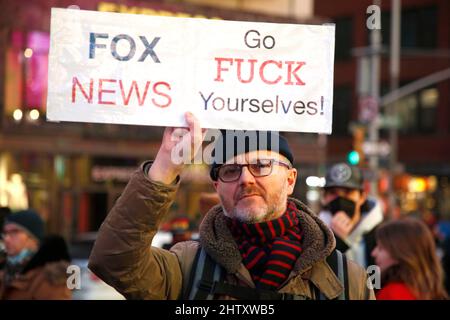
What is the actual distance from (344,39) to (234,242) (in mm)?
33900

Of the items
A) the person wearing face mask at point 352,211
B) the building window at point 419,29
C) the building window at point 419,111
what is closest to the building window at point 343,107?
the building window at point 419,111

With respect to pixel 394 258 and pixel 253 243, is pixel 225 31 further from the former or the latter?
pixel 394 258

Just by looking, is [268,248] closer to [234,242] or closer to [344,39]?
[234,242]

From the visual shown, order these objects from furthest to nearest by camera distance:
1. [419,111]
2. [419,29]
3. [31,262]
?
[419,111], [419,29], [31,262]

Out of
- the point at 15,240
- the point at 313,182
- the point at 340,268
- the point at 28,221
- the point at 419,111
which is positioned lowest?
the point at 15,240

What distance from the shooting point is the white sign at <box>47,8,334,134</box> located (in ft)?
9.36

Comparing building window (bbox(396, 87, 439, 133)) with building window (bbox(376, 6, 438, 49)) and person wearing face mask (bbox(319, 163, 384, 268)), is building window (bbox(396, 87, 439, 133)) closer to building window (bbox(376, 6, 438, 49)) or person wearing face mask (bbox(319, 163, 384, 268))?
building window (bbox(376, 6, 438, 49))

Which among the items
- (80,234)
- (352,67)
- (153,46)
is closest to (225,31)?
(153,46)

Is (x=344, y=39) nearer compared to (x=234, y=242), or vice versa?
(x=234, y=242)

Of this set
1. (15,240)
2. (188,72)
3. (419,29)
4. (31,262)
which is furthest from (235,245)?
(419,29)

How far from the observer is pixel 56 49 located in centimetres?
286

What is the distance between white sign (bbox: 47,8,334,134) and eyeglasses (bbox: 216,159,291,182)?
0.47 feet

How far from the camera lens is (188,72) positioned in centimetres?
290

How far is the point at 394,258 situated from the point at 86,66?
6.99 feet
